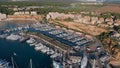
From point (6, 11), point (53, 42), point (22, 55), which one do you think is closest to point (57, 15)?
point (6, 11)

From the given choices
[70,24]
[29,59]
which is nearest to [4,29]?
[70,24]

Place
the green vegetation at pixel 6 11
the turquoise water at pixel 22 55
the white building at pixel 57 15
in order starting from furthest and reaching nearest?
the green vegetation at pixel 6 11 < the white building at pixel 57 15 < the turquoise water at pixel 22 55

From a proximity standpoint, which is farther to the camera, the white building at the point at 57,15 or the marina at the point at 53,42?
the white building at the point at 57,15

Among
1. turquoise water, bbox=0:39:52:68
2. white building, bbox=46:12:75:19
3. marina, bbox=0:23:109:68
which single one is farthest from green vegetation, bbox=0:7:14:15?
turquoise water, bbox=0:39:52:68

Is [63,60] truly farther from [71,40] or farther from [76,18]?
[76,18]

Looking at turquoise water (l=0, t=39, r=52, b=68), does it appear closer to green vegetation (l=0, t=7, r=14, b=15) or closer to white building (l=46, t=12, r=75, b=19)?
white building (l=46, t=12, r=75, b=19)

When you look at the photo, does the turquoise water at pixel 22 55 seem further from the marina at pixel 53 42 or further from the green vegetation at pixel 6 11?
the green vegetation at pixel 6 11

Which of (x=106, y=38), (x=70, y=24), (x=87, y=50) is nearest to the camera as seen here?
(x=87, y=50)

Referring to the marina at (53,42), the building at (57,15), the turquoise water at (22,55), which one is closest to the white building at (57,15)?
the building at (57,15)
